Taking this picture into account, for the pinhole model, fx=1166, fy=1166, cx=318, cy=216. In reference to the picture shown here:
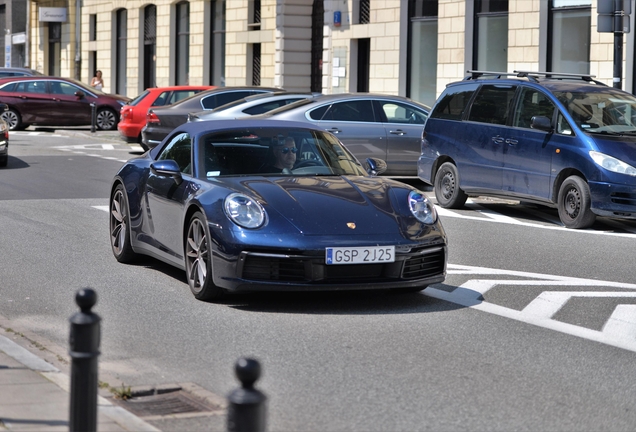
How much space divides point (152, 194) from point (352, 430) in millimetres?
4526

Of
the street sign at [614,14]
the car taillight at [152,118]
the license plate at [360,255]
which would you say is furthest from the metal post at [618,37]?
the license plate at [360,255]

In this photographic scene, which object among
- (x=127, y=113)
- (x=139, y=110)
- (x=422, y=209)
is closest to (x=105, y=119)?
(x=127, y=113)

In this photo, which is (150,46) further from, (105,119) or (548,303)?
(548,303)

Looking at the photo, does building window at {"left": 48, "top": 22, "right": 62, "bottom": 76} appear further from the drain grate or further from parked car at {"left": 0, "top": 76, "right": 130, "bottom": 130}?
the drain grate

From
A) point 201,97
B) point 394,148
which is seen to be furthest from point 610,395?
point 201,97

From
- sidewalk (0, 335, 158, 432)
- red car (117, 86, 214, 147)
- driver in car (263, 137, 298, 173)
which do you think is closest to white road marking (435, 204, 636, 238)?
driver in car (263, 137, 298, 173)

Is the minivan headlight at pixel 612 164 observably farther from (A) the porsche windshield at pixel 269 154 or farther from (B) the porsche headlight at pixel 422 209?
(B) the porsche headlight at pixel 422 209

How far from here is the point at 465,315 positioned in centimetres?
785

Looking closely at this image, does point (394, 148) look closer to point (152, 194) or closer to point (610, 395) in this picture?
point (152, 194)

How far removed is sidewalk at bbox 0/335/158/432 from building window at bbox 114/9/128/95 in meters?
41.9

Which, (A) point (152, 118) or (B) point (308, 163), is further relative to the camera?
(A) point (152, 118)

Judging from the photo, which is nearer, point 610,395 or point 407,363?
point 610,395

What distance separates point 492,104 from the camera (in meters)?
14.5

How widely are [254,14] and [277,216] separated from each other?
3093 centimetres
